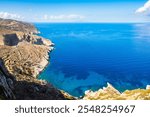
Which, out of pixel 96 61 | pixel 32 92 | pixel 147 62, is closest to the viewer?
pixel 32 92

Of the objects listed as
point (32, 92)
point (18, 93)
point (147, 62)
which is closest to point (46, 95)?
point (32, 92)

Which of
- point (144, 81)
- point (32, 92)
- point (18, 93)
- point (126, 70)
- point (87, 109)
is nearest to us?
point (87, 109)

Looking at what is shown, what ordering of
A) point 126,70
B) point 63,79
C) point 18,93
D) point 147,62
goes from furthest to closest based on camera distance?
point 147,62
point 126,70
point 63,79
point 18,93

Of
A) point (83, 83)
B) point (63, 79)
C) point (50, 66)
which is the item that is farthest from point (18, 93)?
point (50, 66)

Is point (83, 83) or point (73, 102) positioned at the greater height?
point (73, 102)

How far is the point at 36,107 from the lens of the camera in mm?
11266

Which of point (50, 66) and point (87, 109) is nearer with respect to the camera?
point (87, 109)

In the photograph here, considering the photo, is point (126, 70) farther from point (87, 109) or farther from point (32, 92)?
point (87, 109)

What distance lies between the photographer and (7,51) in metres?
179

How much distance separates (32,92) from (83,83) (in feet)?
187

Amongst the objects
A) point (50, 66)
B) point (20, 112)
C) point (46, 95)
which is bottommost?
point (50, 66)

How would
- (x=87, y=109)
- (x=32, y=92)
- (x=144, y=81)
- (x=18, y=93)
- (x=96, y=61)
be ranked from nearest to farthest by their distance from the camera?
1. (x=87, y=109)
2. (x=18, y=93)
3. (x=32, y=92)
4. (x=144, y=81)
5. (x=96, y=61)

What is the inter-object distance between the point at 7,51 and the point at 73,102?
17277 centimetres

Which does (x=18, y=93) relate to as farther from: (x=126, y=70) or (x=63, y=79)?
(x=126, y=70)
